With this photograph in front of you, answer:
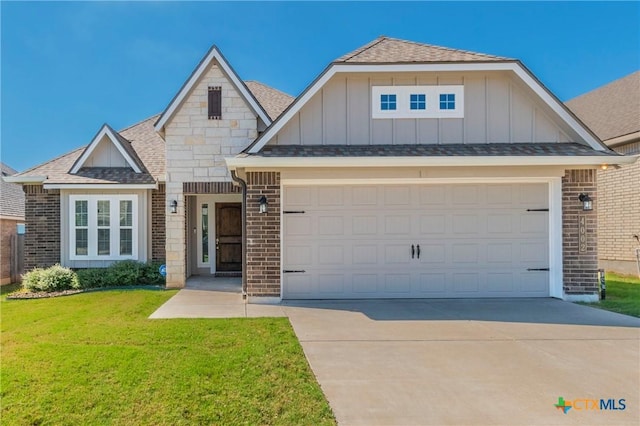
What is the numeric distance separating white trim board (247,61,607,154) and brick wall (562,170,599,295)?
85 cm

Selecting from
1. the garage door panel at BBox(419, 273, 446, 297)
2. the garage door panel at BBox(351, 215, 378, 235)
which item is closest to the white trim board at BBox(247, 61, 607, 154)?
the garage door panel at BBox(351, 215, 378, 235)

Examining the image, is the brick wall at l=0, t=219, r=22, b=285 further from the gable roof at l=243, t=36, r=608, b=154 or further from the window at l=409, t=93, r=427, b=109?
the window at l=409, t=93, r=427, b=109

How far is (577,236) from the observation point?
8.31 m

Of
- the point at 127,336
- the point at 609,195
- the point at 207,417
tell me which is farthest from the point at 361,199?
the point at 609,195

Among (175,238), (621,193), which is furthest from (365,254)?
(621,193)

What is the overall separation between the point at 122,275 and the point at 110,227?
1709 mm

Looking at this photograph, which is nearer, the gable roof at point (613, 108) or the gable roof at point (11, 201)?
the gable roof at point (613, 108)

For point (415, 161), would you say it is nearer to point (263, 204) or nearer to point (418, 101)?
point (418, 101)

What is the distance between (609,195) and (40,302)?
17120 millimetres

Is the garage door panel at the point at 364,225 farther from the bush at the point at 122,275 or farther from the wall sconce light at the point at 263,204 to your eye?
Answer: the bush at the point at 122,275

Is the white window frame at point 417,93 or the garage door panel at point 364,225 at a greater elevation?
the white window frame at point 417,93

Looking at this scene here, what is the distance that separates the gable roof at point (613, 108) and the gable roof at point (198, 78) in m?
12.0

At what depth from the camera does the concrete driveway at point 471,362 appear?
3542 millimetres

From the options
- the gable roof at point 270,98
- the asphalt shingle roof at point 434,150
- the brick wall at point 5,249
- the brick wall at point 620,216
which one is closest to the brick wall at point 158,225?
the gable roof at point 270,98
